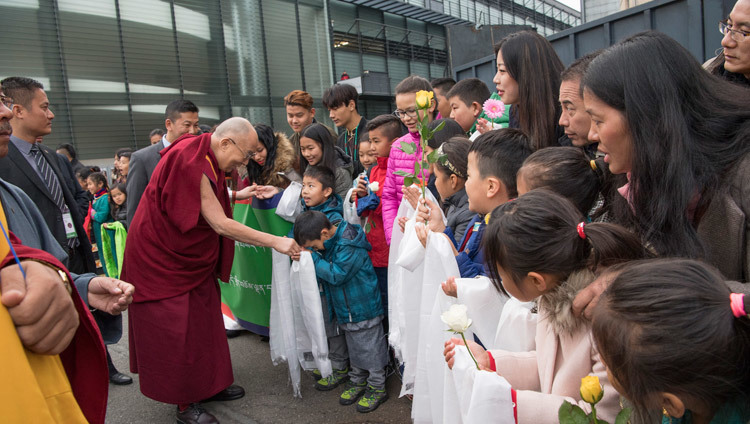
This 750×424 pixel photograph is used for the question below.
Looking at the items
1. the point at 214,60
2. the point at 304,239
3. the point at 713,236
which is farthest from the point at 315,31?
the point at 713,236

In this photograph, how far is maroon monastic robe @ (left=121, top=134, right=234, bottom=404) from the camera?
294cm

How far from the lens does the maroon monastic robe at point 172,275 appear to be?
9.64ft

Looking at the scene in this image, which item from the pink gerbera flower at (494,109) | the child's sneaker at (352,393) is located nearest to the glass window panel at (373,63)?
the pink gerbera flower at (494,109)

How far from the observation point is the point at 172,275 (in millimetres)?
3043

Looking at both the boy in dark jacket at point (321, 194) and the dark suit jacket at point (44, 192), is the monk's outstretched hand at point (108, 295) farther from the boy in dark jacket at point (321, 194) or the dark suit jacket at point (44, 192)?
the dark suit jacket at point (44, 192)

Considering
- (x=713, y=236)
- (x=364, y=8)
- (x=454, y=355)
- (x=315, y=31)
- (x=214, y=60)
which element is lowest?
(x=454, y=355)

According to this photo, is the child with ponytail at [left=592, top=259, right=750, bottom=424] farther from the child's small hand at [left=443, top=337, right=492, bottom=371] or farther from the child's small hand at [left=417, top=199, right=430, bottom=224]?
the child's small hand at [left=417, top=199, right=430, bottom=224]

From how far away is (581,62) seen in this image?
2.02 metres

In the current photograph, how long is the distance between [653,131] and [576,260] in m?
0.42

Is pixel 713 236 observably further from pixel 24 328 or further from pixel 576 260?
pixel 24 328

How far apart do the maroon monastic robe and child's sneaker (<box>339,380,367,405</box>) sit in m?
0.82

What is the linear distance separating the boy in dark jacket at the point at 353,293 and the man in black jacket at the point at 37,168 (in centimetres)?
165

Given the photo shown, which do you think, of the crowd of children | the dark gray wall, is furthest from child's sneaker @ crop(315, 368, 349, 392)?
the dark gray wall

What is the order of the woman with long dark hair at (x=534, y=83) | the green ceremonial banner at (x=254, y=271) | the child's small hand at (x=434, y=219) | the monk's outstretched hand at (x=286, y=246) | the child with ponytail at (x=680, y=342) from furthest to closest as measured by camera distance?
the green ceremonial banner at (x=254, y=271) → the monk's outstretched hand at (x=286, y=246) → the child's small hand at (x=434, y=219) → the woman with long dark hair at (x=534, y=83) → the child with ponytail at (x=680, y=342)
